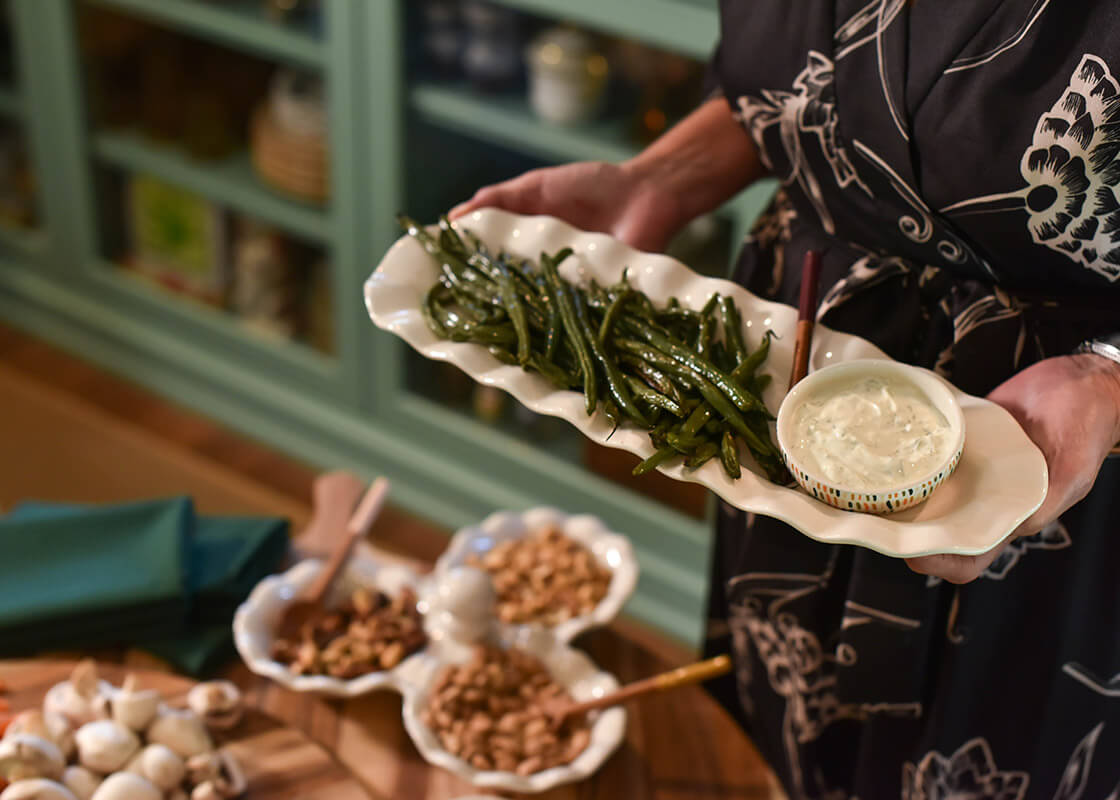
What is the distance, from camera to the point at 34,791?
1.00 m

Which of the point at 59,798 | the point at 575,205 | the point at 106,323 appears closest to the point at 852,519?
the point at 575,205

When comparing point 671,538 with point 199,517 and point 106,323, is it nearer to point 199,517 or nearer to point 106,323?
point 199,517

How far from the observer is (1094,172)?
0.88 metres

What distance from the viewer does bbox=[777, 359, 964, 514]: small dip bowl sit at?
2.82ft

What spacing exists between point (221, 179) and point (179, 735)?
6.03 feet

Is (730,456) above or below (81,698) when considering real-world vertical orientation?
above

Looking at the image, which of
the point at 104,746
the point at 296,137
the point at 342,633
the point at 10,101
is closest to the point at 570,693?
the point at 342,633

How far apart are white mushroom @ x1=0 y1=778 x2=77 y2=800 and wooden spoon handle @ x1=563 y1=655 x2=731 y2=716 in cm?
48

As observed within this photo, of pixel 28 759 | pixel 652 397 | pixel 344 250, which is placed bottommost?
pixel 344 250

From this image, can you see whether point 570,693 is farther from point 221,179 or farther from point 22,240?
point 22,240

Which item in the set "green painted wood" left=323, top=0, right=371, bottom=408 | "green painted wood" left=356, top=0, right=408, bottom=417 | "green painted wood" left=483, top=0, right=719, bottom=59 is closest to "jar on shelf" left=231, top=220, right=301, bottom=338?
"green painted wood" left=323, top=0, right=371, bottom=408

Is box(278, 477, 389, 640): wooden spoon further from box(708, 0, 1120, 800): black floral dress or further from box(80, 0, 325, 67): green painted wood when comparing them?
box(80, 0, 325, 67): green painted wood

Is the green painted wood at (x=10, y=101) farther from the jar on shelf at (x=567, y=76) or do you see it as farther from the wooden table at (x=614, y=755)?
the wooden table at (x=614, y=755)

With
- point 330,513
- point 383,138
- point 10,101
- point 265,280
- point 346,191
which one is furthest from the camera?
point 10,101
